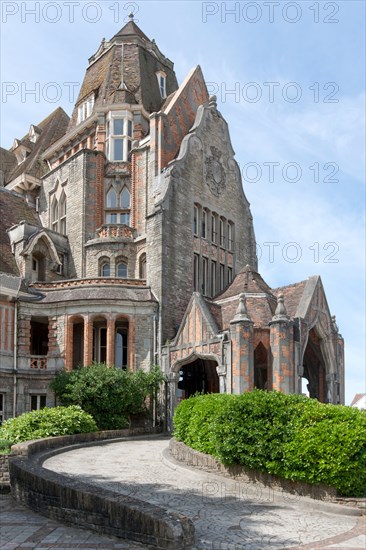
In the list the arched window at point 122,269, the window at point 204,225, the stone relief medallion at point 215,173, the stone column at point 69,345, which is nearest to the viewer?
the stone column at point 69,345

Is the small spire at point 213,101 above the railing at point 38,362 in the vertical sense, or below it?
above

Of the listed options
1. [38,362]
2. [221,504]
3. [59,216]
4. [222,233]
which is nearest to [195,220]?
[222,233]

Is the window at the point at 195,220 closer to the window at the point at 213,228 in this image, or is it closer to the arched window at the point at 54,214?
the window at the point at 213,228

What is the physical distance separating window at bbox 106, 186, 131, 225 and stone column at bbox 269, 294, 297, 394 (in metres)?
12.8

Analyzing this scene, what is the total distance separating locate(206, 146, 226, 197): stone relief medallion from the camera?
36181mm

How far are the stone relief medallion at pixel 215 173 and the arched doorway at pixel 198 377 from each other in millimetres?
10110

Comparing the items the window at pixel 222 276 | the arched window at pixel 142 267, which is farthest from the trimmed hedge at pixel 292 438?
the window at pixel 222 276

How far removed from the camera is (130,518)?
9.44m

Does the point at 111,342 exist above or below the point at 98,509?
above

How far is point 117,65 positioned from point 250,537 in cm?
3561

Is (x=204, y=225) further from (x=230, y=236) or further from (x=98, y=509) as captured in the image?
(x=98, y=509)

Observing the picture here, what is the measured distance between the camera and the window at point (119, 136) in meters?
37.1

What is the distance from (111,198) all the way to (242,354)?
1489cm

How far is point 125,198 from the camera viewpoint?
36.4 metres
